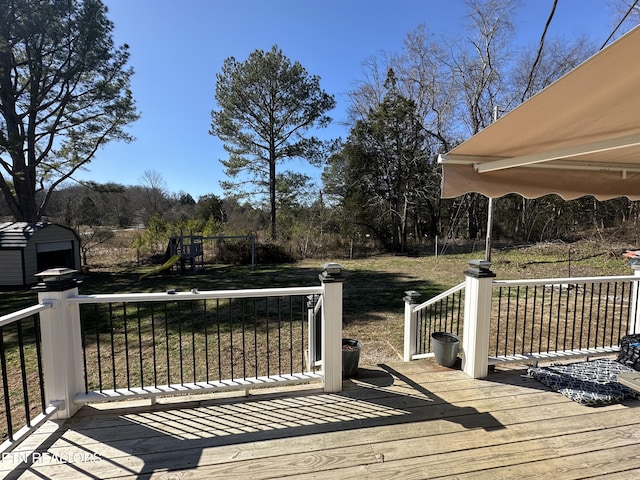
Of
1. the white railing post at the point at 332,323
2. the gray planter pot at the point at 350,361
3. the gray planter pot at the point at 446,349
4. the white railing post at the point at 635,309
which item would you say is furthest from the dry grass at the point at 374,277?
the white railing post at the point at 635,309

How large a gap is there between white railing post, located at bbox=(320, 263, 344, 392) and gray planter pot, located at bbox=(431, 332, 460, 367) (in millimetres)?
1015

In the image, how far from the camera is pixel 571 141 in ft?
6.57

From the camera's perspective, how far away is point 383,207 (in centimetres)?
1611

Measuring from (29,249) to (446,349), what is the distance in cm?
1042

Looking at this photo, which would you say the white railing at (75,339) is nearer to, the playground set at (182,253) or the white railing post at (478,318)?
the white railing post at (478,318)

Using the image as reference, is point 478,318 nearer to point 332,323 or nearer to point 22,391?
point 332,323

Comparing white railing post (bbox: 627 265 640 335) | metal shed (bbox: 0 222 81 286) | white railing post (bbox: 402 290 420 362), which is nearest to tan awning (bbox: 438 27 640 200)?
white railing post (bbox: 627 265 640 335)

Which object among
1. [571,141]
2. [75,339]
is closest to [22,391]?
[75,339]

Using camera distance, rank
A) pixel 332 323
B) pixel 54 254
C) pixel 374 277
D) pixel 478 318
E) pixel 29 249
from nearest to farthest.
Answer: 1. pixel 332 323
2. pixel 478 318
3. pixel 29 249
4. pixel 374 277
5. pixel 54 254

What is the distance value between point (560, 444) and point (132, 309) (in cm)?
654

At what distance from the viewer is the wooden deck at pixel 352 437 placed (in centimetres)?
157

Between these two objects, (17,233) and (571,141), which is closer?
(571,141)

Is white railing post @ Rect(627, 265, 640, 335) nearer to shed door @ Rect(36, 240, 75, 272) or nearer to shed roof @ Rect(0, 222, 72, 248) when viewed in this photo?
shed roof @ Rect(0, 222, 72, 248)

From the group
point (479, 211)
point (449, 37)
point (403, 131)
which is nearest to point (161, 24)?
point (403, 131)
